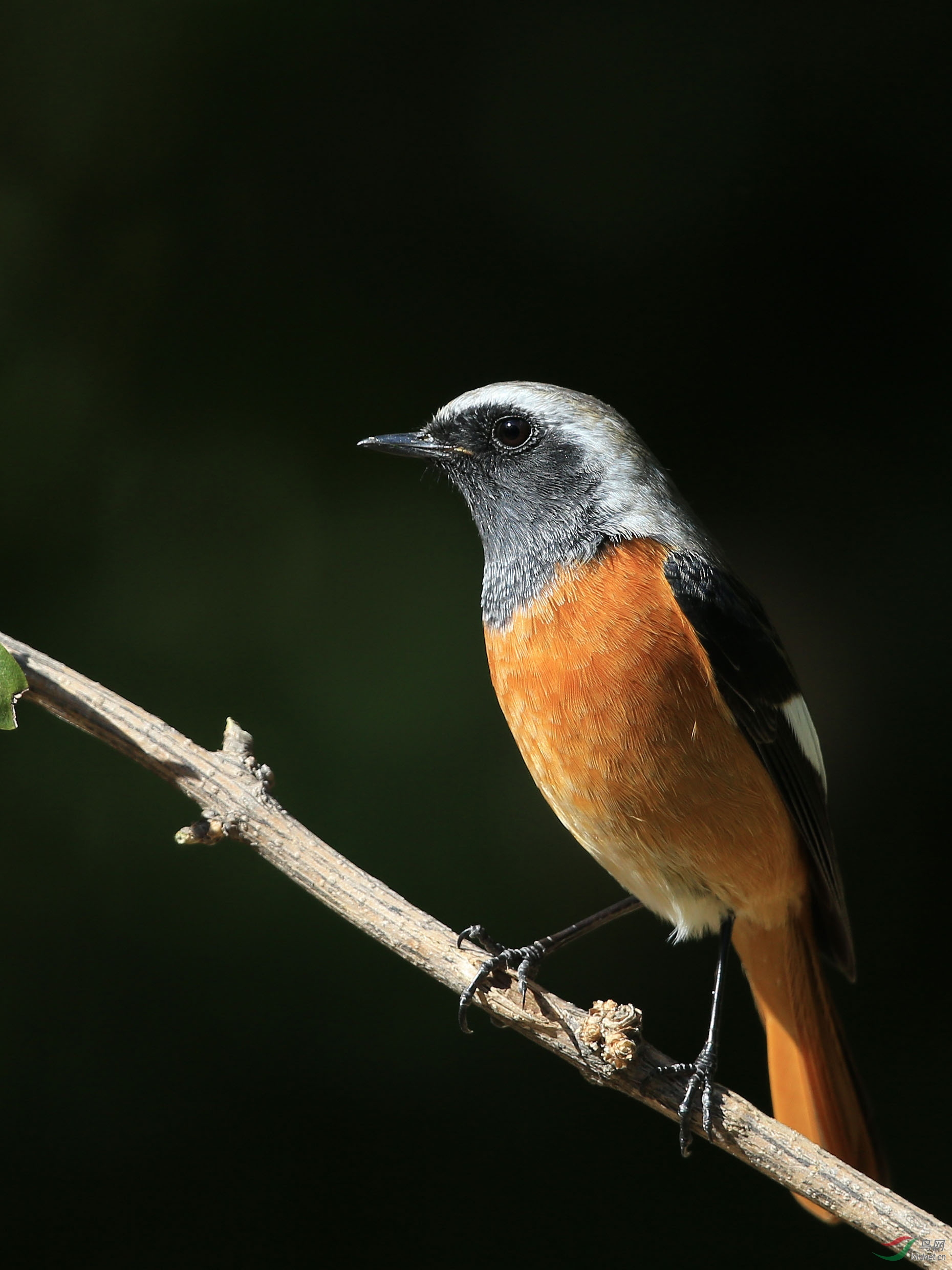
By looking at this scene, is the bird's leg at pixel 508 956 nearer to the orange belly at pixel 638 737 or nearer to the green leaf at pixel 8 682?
the orange belly at pixel 638 737

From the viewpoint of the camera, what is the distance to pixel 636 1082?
6.08 feet

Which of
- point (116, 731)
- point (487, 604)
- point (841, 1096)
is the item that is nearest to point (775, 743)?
point (487, 604)

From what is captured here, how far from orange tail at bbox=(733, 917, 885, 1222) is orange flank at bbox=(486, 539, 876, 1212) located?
160mm

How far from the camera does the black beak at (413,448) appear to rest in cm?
236

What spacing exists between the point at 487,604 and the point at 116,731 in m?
0.78

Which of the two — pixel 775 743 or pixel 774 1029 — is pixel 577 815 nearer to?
pixel 775 743

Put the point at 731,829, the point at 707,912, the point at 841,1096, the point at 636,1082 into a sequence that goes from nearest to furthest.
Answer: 1. the point at 636,1082
2. the point at 731,829
3. the point at 707,912
4. the point at 841,1096

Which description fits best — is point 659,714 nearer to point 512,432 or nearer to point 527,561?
point 527,561

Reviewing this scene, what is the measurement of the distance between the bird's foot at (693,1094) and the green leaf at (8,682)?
4.03 feet

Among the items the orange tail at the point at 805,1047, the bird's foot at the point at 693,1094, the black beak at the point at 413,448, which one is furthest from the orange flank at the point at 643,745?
the black beak at the point at 413,448

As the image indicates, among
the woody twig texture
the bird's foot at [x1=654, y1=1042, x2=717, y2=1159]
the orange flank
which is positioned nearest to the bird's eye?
the orange flank

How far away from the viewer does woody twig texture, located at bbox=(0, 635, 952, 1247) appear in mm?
1825

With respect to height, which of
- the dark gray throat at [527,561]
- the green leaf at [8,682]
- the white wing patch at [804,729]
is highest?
the dark gray throat at [527,561]

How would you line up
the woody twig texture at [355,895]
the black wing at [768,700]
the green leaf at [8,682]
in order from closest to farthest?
the green leaf at [8,682] < the woody twig texture at [355,895] < the black wing at [768,700]
